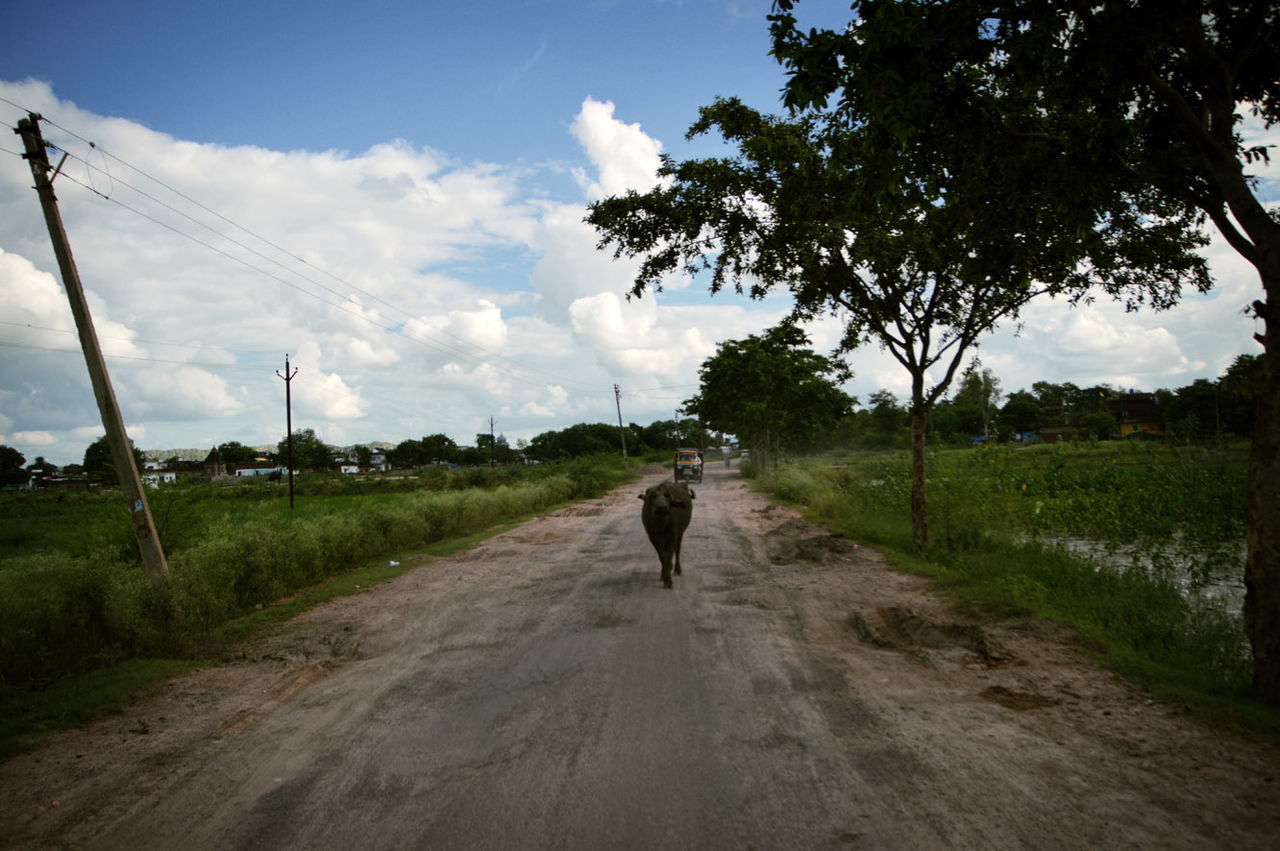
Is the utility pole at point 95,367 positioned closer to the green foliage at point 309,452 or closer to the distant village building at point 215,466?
the distant village building at point 215,466

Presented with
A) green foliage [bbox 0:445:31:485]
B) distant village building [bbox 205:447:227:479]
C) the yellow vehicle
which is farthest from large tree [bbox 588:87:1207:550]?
green foliage [bbox 0:445:31:485]

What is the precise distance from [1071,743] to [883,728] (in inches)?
45.6

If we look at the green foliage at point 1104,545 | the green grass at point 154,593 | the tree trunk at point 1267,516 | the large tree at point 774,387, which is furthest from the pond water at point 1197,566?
the large tree at point 774,387

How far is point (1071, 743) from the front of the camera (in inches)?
173

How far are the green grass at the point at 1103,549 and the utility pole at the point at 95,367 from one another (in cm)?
1023

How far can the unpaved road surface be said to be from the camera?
3.51 m

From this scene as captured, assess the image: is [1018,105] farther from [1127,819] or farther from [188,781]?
[188,781]

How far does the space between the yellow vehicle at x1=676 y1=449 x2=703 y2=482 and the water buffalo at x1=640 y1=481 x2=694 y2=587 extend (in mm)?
31208

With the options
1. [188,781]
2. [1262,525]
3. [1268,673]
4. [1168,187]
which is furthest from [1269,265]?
[188,781]

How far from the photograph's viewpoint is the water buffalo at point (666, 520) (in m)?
10.1

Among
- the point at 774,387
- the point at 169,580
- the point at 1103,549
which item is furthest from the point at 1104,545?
the point at 774,387

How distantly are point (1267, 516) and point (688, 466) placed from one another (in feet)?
127

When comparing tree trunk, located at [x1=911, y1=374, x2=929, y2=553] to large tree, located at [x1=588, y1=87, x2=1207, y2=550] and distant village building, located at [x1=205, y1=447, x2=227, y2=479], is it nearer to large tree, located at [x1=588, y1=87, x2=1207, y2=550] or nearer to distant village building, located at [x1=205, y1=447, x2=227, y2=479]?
large tree, located at [x1=588, y1=87, x2=1207, y2=550]

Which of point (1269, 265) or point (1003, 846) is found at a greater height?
point (1269, 265)
